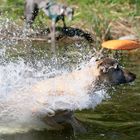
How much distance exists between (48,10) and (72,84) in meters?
6.82

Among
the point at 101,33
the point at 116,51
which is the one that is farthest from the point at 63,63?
the point at 101,33

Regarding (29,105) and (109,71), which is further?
(109,71)

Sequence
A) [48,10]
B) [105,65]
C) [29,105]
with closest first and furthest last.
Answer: [29,105]
[105,65]
[48,10]

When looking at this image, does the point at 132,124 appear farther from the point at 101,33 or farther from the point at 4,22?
the point at 4,22

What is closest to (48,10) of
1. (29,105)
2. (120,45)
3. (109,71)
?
(120,45)

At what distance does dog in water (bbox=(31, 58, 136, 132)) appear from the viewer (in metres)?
6.91

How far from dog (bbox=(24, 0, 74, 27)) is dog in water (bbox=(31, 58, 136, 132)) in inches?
249

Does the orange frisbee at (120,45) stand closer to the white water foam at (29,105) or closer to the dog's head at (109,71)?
the dog's head at (109,71)

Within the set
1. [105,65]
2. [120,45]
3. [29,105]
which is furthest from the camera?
[120,45]

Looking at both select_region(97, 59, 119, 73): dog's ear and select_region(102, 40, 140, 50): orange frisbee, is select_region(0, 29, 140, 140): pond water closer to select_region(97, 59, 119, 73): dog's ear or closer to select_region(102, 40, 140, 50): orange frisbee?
select_region(97, 59, 119, 73): dog's ear

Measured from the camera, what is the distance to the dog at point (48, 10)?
13.6 m

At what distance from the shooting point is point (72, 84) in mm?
7016

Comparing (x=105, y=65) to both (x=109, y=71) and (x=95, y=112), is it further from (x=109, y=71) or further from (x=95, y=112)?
(x=95, y=112)

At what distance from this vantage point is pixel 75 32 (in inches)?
568
